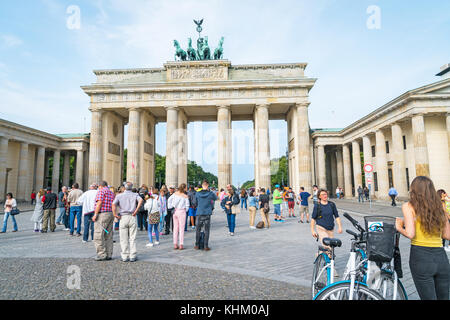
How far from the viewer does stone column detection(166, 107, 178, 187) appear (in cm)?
3231

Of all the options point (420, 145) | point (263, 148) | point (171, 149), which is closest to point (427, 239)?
point (420, 145)

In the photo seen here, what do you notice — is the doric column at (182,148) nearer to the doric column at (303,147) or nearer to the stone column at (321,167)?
the doric column at (303,147)

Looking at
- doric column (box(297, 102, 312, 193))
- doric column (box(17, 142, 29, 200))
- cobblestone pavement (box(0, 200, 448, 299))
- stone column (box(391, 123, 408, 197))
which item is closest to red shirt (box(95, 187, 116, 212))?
cobblestone pavement (box(0, 200, 448, 299))

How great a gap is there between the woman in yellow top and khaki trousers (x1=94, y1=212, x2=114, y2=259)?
621cm

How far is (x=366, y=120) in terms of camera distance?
3131cm

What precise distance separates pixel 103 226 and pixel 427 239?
647 centimetres

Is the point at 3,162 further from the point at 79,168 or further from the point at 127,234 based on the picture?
the point at 127,234

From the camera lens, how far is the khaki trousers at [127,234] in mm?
6473

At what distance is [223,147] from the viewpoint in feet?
105

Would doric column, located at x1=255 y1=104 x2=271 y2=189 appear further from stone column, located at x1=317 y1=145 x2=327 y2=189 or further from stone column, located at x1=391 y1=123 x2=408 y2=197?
stone column, located at x1=391 y1=123 x2=408 y2=197

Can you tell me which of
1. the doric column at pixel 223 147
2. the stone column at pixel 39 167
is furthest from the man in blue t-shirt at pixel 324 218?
the stone column at pixel 39 167

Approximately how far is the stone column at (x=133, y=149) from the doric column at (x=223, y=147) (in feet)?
33.2
